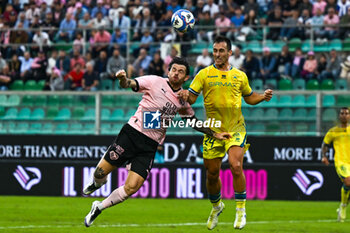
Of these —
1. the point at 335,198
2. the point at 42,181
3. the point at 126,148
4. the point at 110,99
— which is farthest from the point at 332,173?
the point at 126,148

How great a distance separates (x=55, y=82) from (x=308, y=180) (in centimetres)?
801

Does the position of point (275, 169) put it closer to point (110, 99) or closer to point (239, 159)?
point (110, 99)

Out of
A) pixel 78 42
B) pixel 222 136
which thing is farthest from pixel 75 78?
pixel 222 136

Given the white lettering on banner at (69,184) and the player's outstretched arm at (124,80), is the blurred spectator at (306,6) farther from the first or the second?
the player's outstretched arm at (124,80)

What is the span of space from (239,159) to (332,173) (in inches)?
339

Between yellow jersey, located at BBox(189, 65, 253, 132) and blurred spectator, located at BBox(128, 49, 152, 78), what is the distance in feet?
35.4

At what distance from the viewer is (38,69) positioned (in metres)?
23.7

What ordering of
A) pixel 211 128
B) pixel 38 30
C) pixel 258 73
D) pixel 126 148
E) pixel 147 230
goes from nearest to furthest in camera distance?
pixel 126 148
pixel 211 128
pixel 147 230
pixel 258 73
pixel 38 30

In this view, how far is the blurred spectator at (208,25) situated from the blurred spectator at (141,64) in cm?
180

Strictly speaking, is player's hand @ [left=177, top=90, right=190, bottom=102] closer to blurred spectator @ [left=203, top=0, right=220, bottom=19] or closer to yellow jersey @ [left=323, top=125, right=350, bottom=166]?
yellow jersey @ [left=323, top=125, right=350, bottom=166]

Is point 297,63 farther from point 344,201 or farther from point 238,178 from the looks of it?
point 238,178

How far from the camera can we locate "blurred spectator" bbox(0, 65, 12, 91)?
2362 centimetres

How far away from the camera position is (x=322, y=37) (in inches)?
878

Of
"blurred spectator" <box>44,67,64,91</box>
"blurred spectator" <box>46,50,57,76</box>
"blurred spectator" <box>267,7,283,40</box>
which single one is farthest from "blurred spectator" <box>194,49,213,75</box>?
"blurred spectator" <box>46,50,57,76</box>
